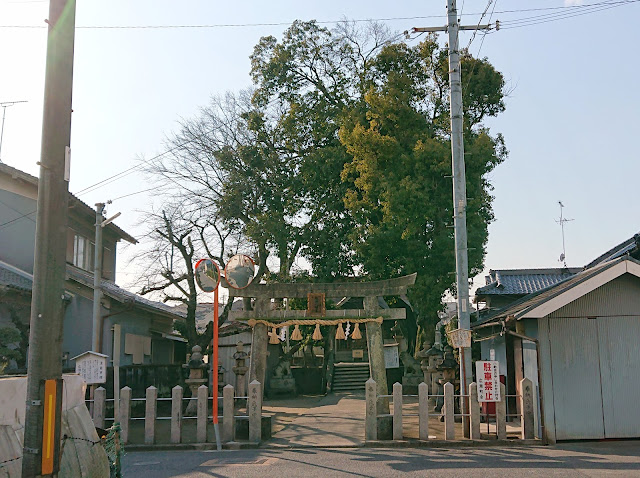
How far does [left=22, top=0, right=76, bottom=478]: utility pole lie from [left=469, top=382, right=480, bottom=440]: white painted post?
10.1 metres

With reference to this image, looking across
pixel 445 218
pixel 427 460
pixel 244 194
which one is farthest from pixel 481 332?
pixel 244 194

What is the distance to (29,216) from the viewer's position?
885 inches

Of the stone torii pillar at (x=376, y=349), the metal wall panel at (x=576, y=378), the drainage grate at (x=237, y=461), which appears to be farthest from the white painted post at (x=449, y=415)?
the drainage grate at (x=237, y=461)

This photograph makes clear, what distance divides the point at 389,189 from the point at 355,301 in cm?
1417

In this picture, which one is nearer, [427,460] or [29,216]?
[427,460]

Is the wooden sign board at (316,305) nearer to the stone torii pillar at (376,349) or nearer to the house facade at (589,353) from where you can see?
the stone torii pillar at (376,349)

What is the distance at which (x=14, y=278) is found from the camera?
66.3 ft

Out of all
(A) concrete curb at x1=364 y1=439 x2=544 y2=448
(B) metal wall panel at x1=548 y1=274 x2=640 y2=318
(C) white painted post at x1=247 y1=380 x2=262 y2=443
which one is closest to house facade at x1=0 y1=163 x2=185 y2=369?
(C) white painted post at x1=247 y1=380 x2=262 y2=443

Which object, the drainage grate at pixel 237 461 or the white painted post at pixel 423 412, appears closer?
the drainage grate at pixel 237 461

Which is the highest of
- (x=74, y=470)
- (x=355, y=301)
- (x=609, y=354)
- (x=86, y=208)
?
(x=86, y=208)

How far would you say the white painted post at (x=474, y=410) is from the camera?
14234 mm

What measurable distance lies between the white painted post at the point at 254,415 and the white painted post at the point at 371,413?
2461 millimetres

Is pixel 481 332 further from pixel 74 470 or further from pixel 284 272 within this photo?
pixel 74 470

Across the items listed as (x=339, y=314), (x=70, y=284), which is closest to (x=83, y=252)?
(x=70, y=284)
